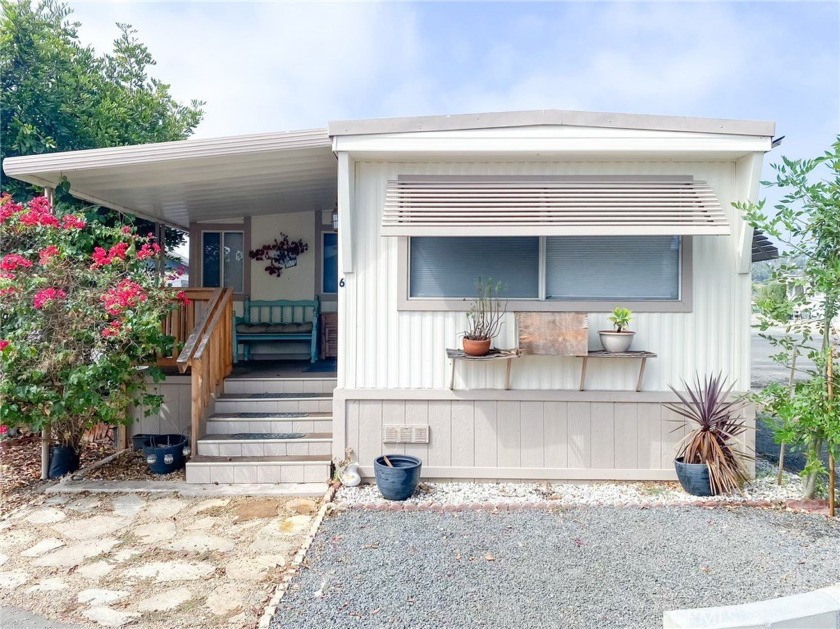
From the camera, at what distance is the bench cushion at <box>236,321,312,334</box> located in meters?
6.62

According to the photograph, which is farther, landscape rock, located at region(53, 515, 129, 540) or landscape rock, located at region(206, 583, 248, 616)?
landscape rock, located at region(53, 515, 129, 540)

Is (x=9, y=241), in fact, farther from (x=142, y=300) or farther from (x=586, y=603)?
(x=586, y=603)

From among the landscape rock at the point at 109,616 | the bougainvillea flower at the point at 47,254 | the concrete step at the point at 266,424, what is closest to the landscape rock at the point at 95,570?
the landscape rock at the point at 109,616

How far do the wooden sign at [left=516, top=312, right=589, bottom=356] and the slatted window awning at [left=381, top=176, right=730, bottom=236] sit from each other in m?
0.64

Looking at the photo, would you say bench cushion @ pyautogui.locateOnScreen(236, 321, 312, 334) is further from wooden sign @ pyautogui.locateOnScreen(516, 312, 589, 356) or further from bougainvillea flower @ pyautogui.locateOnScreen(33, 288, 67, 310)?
wooden sign @ pyautogui.locateOnScreen(516, 312, 589, 356)

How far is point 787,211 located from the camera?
3.50 metres

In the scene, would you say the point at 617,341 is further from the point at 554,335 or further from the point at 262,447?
the point at 262,447

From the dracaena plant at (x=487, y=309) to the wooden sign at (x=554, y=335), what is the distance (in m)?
Result: 0.23

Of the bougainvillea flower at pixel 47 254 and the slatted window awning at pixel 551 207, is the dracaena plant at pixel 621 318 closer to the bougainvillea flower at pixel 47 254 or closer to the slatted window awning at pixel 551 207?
the slatted window awning at pixel 551 207

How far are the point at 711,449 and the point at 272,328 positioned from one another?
506cm

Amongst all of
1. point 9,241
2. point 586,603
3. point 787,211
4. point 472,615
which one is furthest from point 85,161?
point 787,211

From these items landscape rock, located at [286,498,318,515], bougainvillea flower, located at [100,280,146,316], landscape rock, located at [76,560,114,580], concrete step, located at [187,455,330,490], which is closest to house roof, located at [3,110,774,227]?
bougainvillea flower, located at [100,280,146,316]

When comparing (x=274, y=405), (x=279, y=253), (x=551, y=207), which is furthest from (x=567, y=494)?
(x=279, y=253)

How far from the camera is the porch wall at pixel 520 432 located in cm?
411
